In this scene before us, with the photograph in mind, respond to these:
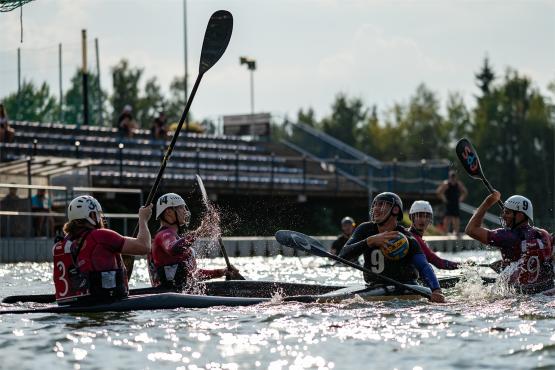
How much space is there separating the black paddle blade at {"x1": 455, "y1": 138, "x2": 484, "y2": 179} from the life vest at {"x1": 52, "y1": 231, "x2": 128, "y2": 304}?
546 cm

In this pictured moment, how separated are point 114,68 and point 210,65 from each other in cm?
7176

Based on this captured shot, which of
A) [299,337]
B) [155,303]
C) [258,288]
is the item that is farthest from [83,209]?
[258,288]

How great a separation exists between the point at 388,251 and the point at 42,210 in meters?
13.4

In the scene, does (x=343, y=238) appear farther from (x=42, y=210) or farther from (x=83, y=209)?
(x=83, y=209)

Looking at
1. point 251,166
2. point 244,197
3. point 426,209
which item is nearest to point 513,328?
point 426,209

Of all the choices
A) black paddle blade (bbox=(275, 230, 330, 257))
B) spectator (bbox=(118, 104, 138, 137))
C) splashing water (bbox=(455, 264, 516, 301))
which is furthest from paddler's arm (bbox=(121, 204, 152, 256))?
spectator (bbox=(118, 104, 138, 137))

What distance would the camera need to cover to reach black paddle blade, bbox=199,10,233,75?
53.0 ft

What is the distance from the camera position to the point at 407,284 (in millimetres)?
13789

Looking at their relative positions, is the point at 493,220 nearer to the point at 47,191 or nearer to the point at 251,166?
the point at 251,166

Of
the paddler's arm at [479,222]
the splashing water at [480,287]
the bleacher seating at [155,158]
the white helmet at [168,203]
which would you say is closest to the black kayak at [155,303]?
the white helmet at [168,203]

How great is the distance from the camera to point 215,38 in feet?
53.7

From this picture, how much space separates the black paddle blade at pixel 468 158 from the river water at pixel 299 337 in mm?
2408

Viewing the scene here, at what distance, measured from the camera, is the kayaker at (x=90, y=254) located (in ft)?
39.3

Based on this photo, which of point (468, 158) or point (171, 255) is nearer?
point (171, 255)
